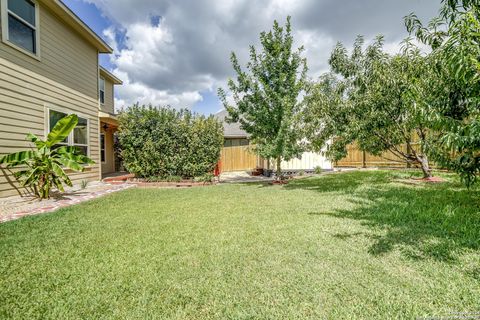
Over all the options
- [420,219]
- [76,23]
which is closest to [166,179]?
[76,23]

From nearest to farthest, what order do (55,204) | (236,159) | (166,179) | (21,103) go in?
1. (55,204)
2. (21,103)
3. (166,179)
4. (236,159)

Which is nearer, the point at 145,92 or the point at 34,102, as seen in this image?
the point at 34,102

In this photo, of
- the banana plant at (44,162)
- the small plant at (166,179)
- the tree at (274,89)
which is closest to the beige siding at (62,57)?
the banana plant at (44,162)

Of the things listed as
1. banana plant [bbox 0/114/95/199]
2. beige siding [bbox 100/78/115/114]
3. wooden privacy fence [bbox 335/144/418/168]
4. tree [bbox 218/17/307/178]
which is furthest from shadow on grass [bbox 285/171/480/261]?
beige siding [bbox 100/78/115/114]

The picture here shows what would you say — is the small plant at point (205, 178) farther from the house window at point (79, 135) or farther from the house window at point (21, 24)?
the house window at point (21, 24)

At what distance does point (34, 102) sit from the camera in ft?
25.6

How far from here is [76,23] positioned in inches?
370

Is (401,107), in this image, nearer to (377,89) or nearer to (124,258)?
(377,89)

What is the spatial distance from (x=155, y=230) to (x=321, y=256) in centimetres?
308

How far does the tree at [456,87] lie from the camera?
3.53 meters

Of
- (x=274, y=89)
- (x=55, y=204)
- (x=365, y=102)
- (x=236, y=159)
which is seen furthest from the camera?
(x=236, y=159)

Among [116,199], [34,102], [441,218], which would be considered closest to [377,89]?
[441,218]

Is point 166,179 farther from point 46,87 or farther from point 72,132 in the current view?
point 46,87

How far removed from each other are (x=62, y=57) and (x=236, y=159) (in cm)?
1309
